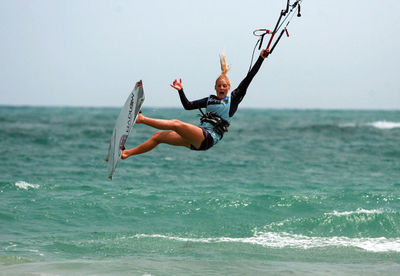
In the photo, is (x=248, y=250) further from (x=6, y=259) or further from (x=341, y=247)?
(x=6, y=259)

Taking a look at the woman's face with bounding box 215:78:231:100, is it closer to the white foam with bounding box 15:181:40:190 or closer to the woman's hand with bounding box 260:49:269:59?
the woman's hand with bounding box 260:49:269:59

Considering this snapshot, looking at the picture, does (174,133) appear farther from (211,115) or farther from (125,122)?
(125,122)

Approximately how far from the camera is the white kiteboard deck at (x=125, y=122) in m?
6.57

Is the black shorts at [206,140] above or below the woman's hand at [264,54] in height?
below

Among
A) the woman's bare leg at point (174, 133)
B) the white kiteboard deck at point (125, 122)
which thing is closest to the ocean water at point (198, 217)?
the white kiteboard deck at point (125, 122)

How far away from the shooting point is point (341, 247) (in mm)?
9562

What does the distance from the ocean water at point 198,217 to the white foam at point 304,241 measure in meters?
0.02

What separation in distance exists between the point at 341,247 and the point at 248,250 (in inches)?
71.8

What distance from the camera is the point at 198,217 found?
11.6 m

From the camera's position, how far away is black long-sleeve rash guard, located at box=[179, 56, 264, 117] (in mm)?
6891

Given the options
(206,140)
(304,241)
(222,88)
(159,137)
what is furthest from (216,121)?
(304,241)

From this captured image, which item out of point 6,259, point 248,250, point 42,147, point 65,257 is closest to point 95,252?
point 65,257

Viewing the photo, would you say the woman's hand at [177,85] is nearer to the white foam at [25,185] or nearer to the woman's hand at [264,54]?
the woman's hand at [264,54]

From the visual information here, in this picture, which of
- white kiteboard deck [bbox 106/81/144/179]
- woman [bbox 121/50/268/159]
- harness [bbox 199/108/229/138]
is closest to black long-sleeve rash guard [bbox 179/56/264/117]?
woman [bbox 121/50/268/159]
